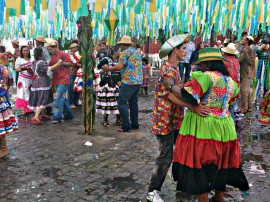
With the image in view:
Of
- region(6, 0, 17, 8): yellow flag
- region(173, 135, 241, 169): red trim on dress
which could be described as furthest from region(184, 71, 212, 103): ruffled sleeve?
region(6, 0, 17, 8): yellow flag

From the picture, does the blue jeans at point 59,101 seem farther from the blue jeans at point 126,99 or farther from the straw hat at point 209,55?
the straw hat at point 209,55

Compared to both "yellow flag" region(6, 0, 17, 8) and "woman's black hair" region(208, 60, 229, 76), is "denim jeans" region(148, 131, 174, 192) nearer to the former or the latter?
"woman's black hair" region(208, 60, 229, 76)

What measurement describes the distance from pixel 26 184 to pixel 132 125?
3.39 meters

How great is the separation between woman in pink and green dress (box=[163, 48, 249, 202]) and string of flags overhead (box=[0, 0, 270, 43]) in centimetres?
358

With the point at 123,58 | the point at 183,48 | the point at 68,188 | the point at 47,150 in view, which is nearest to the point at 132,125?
the point at 123,58

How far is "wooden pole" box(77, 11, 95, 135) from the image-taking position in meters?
6.84

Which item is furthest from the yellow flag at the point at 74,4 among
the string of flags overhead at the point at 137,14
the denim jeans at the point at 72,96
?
the denim jeans at the point at 72,96

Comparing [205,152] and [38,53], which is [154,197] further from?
[38,53]

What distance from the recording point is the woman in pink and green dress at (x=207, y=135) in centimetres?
353

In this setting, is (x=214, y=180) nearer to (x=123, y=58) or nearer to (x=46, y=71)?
(x=123, y=58)

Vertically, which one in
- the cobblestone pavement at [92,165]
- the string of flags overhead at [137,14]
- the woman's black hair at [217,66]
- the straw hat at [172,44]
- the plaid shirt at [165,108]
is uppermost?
the string of flags overhead at [137,14]

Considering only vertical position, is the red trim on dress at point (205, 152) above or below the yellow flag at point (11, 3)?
below

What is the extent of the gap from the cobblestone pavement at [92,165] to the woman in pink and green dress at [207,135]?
671mm

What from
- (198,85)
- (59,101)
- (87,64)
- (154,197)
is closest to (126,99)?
(87,64)
